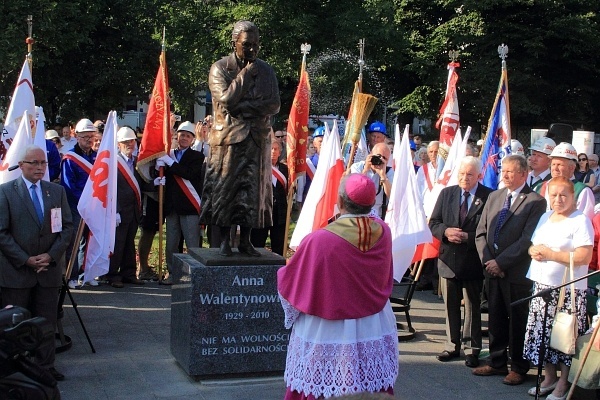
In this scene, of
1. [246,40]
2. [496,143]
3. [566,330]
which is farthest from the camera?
[496,143]

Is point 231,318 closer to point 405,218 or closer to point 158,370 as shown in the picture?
point 158,370

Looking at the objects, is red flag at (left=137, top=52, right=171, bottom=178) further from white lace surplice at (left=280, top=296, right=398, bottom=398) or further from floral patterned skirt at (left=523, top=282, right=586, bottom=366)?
white lace surplice at (left=280, top=296, right=398, bottom=398)

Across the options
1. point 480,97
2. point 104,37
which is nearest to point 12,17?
point 104,37

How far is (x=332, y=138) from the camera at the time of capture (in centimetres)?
971

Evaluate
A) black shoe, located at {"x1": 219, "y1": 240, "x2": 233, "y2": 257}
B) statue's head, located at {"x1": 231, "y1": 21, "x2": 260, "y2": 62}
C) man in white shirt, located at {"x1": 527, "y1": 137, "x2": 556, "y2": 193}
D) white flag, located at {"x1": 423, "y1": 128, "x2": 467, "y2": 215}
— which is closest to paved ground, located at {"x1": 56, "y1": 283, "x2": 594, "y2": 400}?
black shoe, located at {"x1": 219, "y1": 240, "x2": 233, "y2": 257}

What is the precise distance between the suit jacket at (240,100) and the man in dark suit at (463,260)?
223 cm

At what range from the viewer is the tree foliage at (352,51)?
28875mm

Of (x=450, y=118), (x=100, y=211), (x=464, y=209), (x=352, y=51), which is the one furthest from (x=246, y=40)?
(x=352, y=51)

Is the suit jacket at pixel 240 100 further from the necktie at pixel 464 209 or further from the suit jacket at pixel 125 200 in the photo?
the suit jacket at pixel 125 200

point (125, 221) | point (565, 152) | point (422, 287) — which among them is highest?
point (565, 152)

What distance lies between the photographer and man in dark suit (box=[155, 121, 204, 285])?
1091 cm

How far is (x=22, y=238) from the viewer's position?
6.57m

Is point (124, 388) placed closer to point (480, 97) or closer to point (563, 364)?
point (563, 364)

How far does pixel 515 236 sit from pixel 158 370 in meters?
3.53
